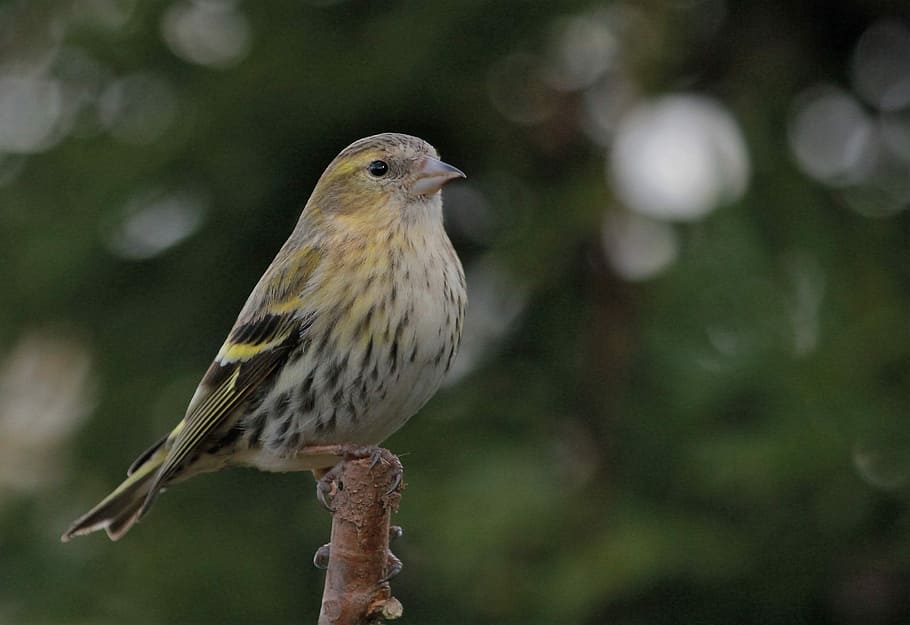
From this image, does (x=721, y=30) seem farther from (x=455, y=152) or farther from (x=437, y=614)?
(x=437, y=614)

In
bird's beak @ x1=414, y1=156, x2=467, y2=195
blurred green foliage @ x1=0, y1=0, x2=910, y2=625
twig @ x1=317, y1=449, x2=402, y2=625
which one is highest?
bird's beak @ x1=414, y1=156, x2=467, y2=195

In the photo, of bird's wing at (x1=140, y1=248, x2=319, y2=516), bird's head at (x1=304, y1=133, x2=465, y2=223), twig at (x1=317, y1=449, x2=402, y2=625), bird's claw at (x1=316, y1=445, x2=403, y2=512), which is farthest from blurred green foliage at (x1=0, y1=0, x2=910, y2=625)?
twig at (x1=317, y1=449, x2=402, y2=625)

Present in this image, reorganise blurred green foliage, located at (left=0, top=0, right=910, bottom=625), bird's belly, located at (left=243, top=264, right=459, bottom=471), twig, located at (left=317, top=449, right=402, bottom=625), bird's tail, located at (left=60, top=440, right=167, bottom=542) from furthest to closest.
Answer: blurred green foliage, located at (left=0, top=0, right=910, bottom=625) → bird's tail, located at (left=60, top=440, right=167, bottom=542) → bird's belly, located at (left=243, top=264, right=459, bottom=471) → twig, located at (left=317, top=449, right=402, bottom=625)

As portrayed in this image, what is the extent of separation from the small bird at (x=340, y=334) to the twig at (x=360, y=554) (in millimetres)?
849

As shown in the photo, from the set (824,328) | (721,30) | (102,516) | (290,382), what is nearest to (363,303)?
(290,382)

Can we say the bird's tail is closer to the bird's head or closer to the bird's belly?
the bird's belly

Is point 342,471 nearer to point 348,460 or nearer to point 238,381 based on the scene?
point 348,460

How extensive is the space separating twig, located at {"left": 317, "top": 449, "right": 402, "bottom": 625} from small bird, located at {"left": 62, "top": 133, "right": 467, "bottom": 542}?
85 cm

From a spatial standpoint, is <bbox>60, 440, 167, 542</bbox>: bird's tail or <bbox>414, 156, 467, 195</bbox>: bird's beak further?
<bbox>60, 440, 167, 542</bbox>: bird's tail

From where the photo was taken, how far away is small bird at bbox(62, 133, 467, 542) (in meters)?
3.96

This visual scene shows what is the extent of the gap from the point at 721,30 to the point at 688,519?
1957 mm

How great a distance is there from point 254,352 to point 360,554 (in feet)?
4.08

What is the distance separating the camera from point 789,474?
548 centimetres

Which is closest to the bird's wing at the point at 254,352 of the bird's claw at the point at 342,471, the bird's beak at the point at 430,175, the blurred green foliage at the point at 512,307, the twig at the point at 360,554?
the bird's beak at the point at 430,175
